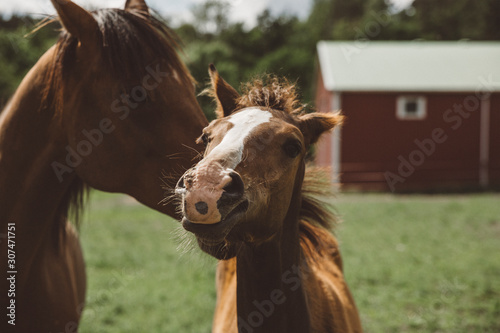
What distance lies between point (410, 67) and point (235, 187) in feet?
63.1

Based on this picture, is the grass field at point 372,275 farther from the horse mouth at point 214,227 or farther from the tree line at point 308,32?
the tree line at point 308,32

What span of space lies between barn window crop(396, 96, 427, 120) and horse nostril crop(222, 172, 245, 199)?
56.2ft

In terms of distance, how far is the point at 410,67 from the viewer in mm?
18844

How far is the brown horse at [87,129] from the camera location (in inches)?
79.0

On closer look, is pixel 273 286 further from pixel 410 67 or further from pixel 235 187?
pixel 410 67

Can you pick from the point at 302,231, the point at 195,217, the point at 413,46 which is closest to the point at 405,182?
the point at 413,46

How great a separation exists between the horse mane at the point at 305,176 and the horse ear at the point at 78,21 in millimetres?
758

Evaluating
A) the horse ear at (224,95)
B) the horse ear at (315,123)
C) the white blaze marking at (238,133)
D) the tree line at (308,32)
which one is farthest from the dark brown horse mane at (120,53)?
→ the tree line at (308,32)

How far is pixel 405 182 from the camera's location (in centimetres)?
1705

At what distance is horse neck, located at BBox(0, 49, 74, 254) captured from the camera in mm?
2064

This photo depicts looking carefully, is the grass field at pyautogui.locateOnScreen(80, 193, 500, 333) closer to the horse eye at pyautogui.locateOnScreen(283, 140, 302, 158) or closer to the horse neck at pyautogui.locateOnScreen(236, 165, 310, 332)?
the horse neck at pyautogui.locateOnScreen(236, 165, 310, 332)

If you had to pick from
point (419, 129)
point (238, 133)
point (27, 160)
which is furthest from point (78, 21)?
point (419, 129)

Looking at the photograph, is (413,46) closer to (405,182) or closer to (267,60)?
(405,182)

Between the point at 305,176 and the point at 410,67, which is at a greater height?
the point at 305,176
